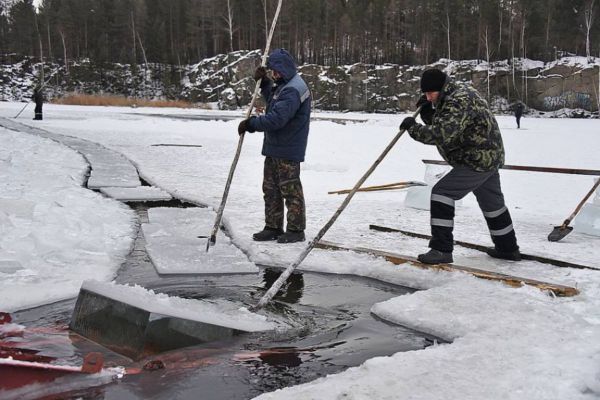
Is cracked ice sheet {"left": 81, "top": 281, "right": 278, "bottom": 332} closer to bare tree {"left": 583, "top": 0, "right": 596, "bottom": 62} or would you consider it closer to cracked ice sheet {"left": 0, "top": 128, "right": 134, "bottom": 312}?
cracked ice sheet {"left": 0, "top": 128, "right": 134, "bottom": 312}

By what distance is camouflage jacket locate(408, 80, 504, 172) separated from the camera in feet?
13.7

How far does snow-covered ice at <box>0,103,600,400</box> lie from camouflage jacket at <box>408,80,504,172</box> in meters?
0.85

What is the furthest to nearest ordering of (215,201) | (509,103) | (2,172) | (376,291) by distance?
(509,103), (2,172), (215,201), (376,291)

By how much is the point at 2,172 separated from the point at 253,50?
155 ft

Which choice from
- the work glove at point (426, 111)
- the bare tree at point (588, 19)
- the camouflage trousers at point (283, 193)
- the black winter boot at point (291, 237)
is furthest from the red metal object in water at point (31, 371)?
the bare tree at point (588, 19)

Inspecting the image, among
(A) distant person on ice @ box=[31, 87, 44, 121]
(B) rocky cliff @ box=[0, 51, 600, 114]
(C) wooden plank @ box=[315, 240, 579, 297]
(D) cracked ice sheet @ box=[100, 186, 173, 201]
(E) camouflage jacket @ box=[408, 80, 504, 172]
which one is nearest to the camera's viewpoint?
(C) wooden plank @ box=[315, 240, 579, 297]

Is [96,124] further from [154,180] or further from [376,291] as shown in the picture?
[376,291]

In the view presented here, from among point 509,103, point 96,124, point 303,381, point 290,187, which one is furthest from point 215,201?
point 509,103

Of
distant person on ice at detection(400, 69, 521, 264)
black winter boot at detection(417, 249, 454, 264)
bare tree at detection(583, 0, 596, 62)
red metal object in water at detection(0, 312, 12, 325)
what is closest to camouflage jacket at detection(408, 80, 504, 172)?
distant person on ice at detection(400, 69, 521, 264)

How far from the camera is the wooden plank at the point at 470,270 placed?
3694 mm

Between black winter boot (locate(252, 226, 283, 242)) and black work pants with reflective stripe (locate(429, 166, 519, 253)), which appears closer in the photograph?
black work pants with reflective stripe (locate(429, 166, 519, 253))

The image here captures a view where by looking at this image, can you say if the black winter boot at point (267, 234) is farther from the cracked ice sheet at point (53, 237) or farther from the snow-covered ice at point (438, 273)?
the cracked ice sheet at point (53, 237)

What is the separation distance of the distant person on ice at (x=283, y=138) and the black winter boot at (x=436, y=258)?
137cm

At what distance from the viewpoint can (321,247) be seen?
5039 mm
